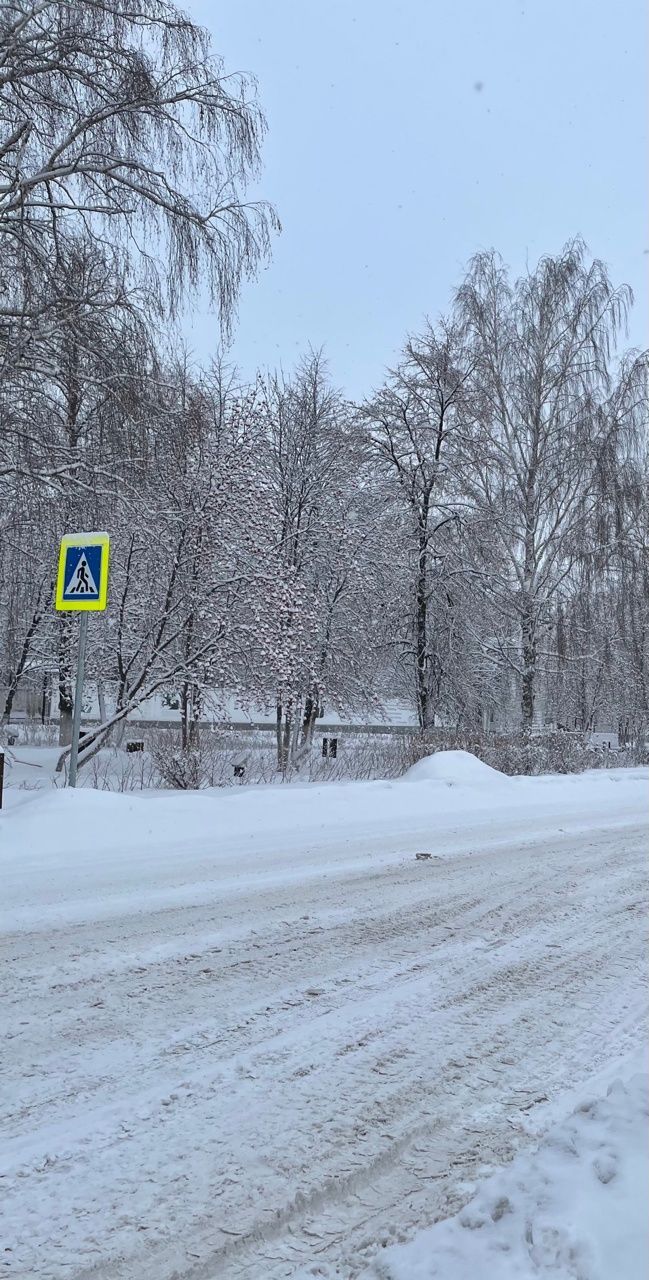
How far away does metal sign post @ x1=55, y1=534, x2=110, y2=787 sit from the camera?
8.62m

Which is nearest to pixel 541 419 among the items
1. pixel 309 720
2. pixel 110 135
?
pixel 309 720

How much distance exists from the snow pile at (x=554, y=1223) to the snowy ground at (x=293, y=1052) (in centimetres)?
1

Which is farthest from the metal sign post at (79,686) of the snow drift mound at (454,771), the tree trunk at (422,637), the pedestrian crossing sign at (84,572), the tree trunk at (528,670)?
the tree trunk at (528,670)

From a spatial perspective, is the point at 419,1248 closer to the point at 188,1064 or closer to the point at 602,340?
the point at 188,1064

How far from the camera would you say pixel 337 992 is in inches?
155

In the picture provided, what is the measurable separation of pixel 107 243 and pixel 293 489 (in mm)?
11013

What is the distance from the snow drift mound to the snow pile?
10.7 meters

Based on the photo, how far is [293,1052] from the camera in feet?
10.7

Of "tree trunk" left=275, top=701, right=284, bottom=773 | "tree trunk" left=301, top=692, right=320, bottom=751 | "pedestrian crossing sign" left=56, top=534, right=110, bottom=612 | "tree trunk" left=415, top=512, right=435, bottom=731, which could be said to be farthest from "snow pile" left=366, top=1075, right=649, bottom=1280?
"tree trunk" left=301, top=692, right=320, bottom=751

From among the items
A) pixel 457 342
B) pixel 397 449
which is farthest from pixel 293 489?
pixel 457 342

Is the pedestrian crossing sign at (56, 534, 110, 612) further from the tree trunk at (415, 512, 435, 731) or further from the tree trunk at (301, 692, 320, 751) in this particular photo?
the tree trunk at (415, 512, 435, 731)

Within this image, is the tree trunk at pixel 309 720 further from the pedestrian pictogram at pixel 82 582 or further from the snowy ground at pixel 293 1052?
the snowy ground at pixel 293 1052

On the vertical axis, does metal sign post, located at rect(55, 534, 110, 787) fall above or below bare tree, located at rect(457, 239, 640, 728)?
below

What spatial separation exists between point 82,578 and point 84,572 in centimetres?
7
